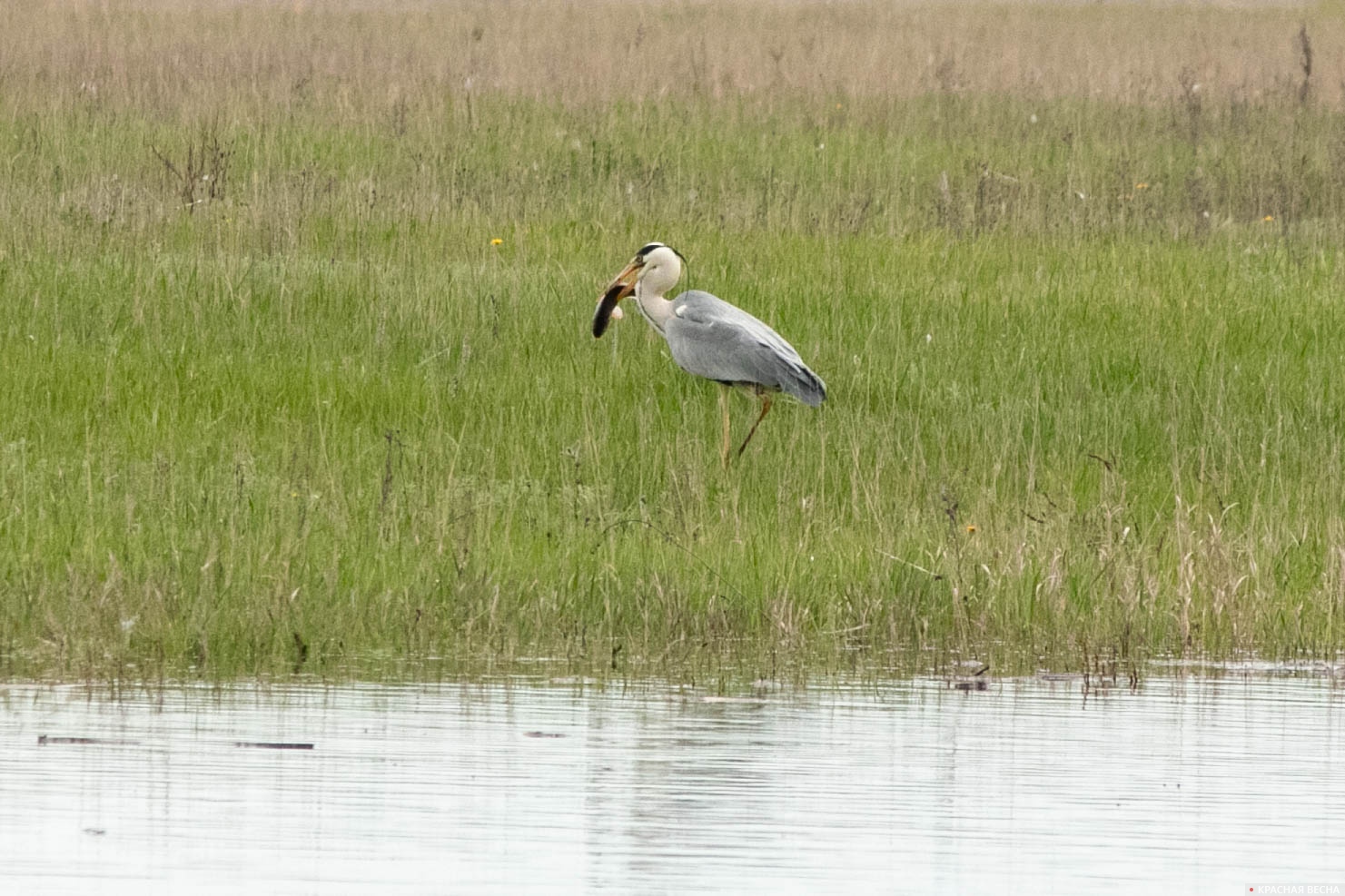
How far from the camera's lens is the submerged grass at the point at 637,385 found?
6887mm

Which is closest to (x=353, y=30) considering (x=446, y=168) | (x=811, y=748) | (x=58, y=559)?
→ (x=446, y=168)

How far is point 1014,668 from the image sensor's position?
6668mm

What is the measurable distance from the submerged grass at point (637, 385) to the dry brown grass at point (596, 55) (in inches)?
13.1

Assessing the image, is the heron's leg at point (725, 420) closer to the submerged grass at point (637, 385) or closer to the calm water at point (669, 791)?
the submerged grass at point (637, 385)

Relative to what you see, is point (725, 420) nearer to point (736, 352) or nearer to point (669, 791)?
point (736, 352)

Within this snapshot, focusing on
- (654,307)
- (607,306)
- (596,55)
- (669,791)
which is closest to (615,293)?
(607,306)

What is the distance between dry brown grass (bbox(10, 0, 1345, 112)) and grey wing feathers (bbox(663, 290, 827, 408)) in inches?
346

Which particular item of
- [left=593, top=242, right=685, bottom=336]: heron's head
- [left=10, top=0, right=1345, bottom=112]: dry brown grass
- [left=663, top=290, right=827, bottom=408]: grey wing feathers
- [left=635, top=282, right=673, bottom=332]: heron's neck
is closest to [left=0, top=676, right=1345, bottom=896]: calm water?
[left=663, top=290, right=827, bottom=408]: grey wing feathers

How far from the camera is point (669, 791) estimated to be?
203 inches

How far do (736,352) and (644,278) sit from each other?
3.50ft

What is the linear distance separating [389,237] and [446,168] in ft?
7.90

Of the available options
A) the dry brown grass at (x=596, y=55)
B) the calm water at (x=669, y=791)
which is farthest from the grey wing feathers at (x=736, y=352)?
the dry brown grass at (x=596, y=55)

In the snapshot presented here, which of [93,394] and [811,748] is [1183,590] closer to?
[811,748]

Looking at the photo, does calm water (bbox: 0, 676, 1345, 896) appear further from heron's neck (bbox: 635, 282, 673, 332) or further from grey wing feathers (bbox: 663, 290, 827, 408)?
heron's neck (bbox: 635, 282, 673, 332)
